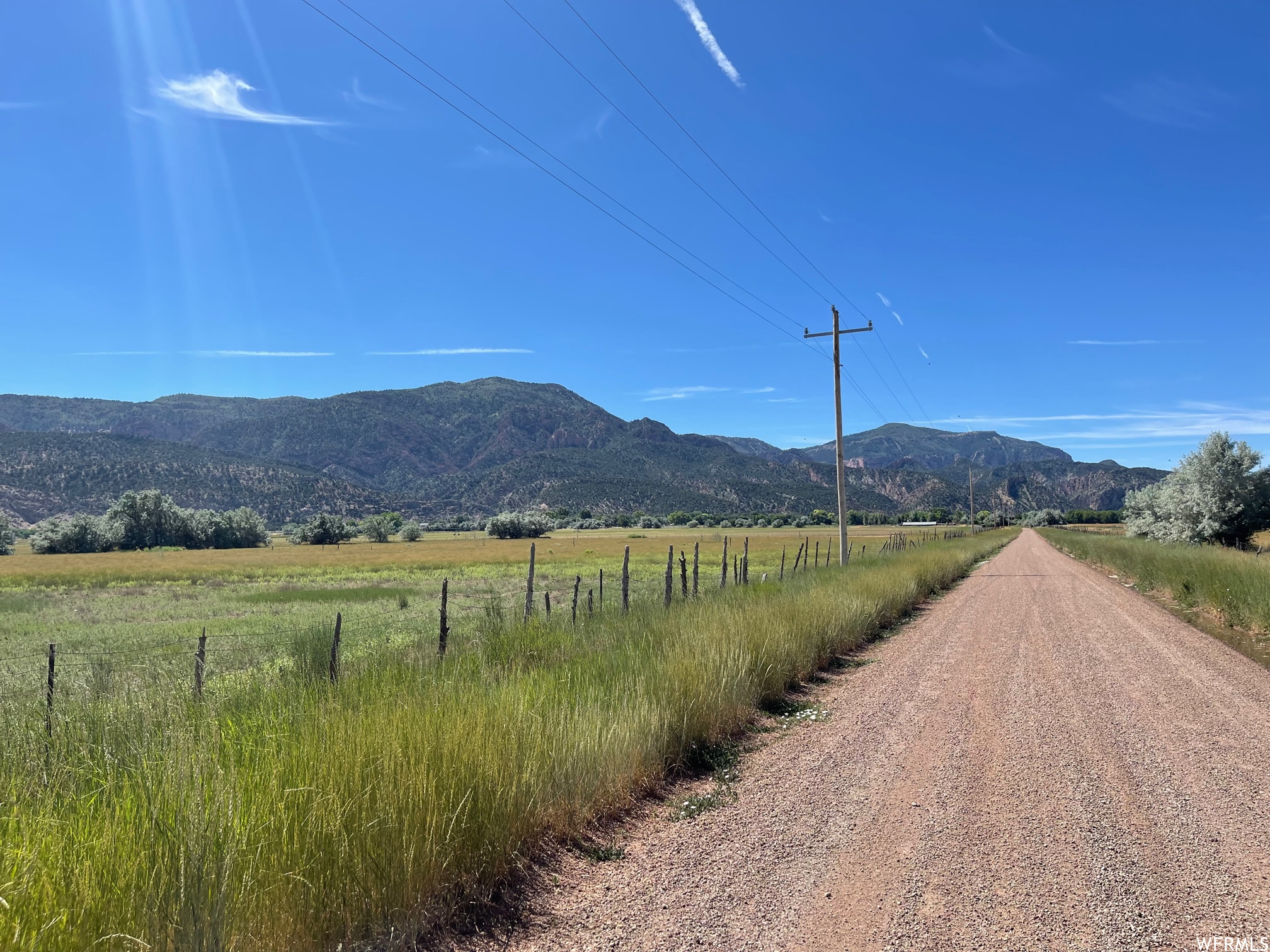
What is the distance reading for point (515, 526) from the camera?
10912 centimetres

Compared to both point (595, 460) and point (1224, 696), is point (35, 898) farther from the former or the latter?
point (595, 460)

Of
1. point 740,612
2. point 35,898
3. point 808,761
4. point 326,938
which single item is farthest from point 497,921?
point 740,612

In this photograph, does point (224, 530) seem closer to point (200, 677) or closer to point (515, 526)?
point (515, 526)

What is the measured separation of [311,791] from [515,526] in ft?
351

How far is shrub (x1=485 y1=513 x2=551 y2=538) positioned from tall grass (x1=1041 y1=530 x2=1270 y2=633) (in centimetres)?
8819

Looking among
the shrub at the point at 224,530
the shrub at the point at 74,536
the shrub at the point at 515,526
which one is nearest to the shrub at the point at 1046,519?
the shrub at the point at 515,526

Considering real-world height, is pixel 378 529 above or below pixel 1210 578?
below

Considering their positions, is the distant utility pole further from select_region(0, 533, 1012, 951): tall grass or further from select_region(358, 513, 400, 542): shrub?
select_region(358, 513, 400, 542): shrub

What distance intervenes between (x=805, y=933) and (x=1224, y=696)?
8005mm

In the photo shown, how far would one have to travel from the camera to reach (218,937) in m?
2.80

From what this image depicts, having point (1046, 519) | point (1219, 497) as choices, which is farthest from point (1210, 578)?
point (1046, 519)

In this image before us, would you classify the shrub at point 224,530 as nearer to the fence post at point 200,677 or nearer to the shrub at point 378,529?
the shrub at point 378,529

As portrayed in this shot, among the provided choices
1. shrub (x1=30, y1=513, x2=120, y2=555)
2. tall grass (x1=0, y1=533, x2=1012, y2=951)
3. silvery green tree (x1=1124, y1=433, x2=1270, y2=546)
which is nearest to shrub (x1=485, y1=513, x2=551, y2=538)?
shrub (x1=30, y1=513, x2=120, y2=555)

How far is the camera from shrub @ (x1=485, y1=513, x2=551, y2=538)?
109 metres
